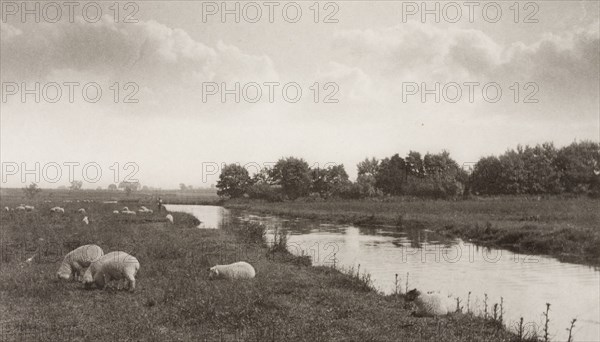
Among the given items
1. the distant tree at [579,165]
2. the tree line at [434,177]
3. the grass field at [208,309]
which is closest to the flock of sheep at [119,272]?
the grass field at [208,309]

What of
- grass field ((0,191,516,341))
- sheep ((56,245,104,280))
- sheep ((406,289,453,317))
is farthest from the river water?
sheep ((56,245,104,280))

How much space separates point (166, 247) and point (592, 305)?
1578 centimetres

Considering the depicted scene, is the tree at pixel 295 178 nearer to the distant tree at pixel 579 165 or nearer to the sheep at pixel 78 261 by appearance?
the distant tree at pixel 579 165

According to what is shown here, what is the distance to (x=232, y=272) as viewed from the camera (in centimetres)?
1478

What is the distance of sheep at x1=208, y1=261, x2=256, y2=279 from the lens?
48.1 ft

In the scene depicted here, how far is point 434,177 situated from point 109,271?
252 ft

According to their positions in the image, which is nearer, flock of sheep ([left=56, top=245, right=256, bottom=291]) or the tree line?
flock of sheep ([left=56, top=245, right=256, bottom=291])

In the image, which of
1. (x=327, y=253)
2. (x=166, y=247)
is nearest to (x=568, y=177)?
(x=327, y=253)

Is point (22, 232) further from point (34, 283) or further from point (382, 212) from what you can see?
point (382, 212)

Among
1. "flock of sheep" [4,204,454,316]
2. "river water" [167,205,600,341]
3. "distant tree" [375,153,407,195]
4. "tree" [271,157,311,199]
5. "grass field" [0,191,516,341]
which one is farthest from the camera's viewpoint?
"tree" [271,157,311,199]

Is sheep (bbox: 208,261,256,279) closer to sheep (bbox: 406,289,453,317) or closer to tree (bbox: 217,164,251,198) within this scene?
sheep (bbox: 406,289,453,317)

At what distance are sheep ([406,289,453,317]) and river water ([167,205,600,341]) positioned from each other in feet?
3.09

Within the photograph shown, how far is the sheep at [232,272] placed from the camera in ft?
48.1

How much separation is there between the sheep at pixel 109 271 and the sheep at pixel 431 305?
784 centimetres
